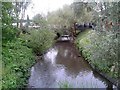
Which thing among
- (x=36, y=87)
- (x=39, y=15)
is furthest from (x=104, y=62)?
(x=39, y=15)

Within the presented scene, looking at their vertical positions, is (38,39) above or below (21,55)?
above

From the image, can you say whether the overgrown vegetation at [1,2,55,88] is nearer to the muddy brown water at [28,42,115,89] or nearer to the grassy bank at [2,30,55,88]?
the grassy bank at [2,30,55,88]

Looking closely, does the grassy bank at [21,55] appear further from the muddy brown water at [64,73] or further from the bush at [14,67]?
the muddy brown water at [64,73]

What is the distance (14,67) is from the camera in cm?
991

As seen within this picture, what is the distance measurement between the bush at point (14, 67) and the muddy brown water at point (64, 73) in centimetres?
80

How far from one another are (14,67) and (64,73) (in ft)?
11.6

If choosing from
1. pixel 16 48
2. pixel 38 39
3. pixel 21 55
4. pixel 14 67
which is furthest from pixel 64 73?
pixel 38 39

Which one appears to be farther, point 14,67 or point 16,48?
point 16,48

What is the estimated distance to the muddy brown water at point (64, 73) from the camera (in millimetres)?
10250

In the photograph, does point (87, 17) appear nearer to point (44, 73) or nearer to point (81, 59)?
point (81, 59)

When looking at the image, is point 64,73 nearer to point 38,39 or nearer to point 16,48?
point 16,48

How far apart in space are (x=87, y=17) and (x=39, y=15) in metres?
7.14

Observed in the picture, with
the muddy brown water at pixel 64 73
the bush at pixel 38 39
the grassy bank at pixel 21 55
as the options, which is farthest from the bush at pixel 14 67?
the muddy brown water at pixel 64 73

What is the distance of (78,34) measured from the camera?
26.6 meters
